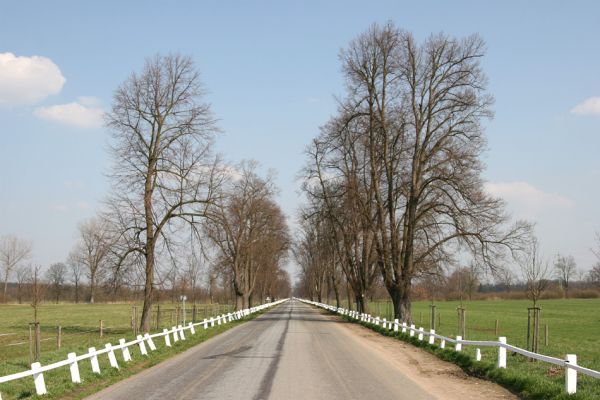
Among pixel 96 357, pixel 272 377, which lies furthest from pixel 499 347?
pixel 96 357

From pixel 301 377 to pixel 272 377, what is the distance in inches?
26.2

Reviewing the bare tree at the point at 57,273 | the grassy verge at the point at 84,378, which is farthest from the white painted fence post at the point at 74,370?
the bare tree at the point at 57,273

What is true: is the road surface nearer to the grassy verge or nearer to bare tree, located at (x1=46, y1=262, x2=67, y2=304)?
the grassy verge

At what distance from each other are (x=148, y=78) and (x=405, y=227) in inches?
653

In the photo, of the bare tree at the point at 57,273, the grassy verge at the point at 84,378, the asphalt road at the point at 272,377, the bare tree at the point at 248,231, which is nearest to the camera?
the asphalt road at the point at 272,377

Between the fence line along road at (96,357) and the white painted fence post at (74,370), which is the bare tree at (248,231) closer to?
the fence line along road at (96,357)

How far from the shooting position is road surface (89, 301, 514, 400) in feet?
39.5

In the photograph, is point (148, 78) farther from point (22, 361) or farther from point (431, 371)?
point (431, 371)

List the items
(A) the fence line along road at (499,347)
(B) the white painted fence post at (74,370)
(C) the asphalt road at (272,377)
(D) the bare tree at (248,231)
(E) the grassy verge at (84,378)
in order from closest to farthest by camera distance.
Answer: (A) the fence line along road at (499,347) → (C) the asphalt road at (272,377) → (E) the grassy verge at (84,378) → (B) the white painted fence post at (74,370) → (D) the bare tree at (248,231)

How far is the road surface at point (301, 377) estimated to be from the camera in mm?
12039

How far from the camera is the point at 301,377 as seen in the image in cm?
1423

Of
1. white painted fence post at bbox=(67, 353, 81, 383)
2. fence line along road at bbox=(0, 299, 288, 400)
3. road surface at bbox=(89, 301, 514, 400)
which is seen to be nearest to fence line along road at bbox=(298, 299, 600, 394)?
road surface at bbox=(89, 301, 514, 400)

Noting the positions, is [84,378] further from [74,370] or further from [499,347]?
[499,347]

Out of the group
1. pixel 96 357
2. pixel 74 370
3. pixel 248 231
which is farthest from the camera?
pixel 248 231
